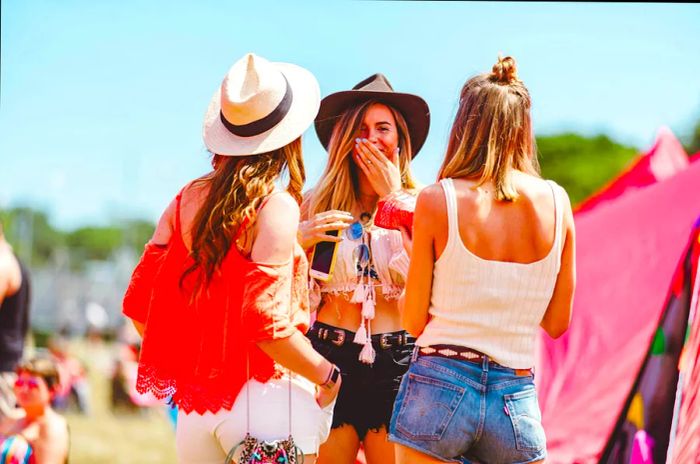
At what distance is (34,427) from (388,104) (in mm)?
2602

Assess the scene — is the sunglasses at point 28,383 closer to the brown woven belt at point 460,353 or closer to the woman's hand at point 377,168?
the woman's hand at point 377,168

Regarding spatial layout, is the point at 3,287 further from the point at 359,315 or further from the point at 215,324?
the point at 215,324

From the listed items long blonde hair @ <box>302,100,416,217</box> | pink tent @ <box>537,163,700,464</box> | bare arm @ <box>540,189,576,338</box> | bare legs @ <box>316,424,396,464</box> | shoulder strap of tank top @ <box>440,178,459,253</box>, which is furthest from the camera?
pink tent @ <box>537,163,700,464</box>

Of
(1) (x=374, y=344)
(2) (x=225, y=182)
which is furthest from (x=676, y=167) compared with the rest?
(2) (x=225, y=182)

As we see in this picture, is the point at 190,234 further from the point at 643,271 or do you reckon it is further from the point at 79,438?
the point at 79,438

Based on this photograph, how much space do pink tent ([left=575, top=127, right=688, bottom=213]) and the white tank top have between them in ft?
10.1

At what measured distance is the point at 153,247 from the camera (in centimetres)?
334

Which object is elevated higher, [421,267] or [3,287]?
[421,267]

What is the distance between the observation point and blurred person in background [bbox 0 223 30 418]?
5.32 m

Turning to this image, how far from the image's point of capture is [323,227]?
3.85 metres

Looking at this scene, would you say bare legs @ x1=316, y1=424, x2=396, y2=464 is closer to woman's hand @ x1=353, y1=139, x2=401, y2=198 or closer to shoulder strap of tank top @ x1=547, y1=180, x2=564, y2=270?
woman's hand @ x1=353, y1=139, x2=401, y2=198

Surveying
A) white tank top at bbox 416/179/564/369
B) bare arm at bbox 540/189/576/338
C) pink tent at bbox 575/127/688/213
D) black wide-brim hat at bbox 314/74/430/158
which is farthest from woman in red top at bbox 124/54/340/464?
pink tent at bbox 575/127/688/213

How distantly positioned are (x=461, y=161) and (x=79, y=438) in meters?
11.0

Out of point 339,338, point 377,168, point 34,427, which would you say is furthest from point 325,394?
point 34,427
